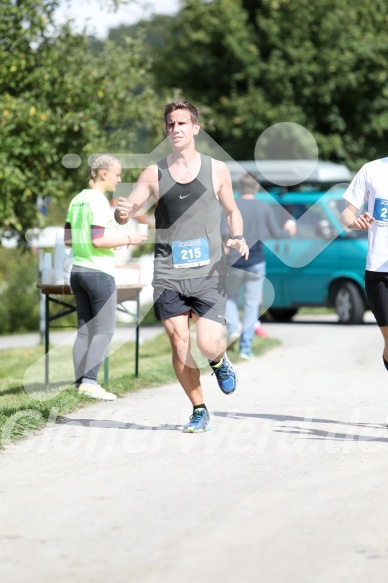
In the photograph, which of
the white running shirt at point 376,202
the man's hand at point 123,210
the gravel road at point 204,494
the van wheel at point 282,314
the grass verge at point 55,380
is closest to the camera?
the gravel road at point 204,494

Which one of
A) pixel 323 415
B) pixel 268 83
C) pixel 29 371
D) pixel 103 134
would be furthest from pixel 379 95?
pixel 323 415

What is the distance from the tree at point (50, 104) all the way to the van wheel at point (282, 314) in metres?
5.49

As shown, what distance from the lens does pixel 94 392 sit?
9.93 metres

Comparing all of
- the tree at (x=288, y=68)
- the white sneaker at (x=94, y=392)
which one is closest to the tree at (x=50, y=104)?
the white sneaker at (x=94, y=392)

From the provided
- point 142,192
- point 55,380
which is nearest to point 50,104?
point 55,380

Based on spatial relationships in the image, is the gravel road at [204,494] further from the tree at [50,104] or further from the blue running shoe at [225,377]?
the tree at [50,104]

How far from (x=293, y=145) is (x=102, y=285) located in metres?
22.4

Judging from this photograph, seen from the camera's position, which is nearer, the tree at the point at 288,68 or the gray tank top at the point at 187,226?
the gray tank top at the point at 187,226

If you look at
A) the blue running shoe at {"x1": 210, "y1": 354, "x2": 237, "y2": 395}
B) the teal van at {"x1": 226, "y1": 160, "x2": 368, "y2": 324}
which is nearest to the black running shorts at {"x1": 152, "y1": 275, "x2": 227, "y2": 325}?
the blue running shoe at {"x1": 210, "y1": 354, "x2": 237, "y2": 395}

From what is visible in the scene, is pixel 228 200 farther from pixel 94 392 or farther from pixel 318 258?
pixel 318 258

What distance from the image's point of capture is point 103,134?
644 inches

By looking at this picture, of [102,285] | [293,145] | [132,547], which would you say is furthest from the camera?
[293,145]

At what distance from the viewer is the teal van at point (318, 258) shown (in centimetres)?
1975

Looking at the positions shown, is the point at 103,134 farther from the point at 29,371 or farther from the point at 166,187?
the point at 166,187
